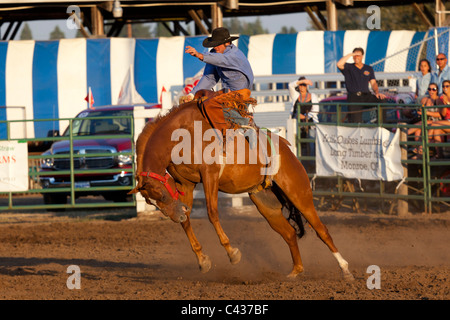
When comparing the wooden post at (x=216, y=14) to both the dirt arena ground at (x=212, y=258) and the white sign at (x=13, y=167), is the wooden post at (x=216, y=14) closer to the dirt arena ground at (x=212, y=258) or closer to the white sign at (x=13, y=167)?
the dirt arena ground at (x=212, y=258)

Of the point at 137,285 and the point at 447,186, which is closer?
the point at 137,285

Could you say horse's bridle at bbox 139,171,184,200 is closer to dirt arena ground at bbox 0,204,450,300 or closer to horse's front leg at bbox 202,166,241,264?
horse's front leg at bbox 202,166,241,264

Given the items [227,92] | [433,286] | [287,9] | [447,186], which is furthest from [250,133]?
[287,9]

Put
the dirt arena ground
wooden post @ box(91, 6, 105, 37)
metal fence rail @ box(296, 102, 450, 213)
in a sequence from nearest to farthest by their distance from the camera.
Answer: the dirt arena ground → metal fence rail @ box(296, 102, 450, 213) → wooden post @ box(91, 6, 105, 37)

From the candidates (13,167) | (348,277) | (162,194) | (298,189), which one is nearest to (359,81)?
(298,189)

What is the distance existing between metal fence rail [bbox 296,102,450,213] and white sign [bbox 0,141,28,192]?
476 cm

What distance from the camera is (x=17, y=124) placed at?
19172 mm

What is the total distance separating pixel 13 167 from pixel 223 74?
21.6 ft

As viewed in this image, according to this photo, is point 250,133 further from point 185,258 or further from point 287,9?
point 287,9

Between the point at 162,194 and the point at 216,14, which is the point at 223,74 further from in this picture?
the point at 216,14

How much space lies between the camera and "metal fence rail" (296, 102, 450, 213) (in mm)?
11859

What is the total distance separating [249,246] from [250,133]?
2.69 m

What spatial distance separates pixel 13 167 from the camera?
43.3 feet

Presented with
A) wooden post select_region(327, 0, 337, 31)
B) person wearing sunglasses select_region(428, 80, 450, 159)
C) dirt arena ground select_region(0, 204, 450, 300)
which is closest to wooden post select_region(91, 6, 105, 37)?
wooden post select_region(327, 0, 337, 31)
